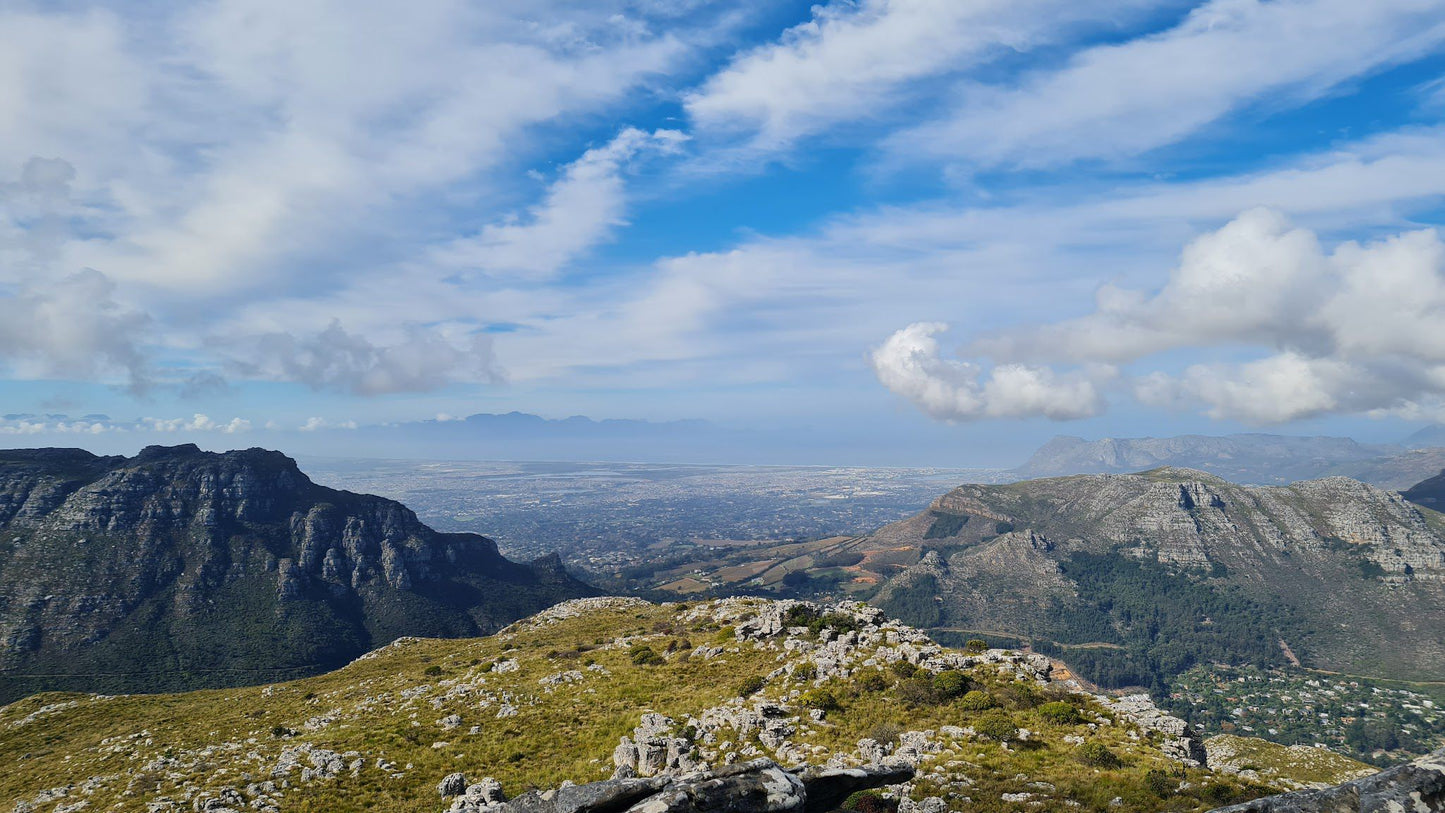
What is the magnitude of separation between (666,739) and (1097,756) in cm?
2393

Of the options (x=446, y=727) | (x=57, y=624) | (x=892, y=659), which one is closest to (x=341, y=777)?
(x=446, y=727)

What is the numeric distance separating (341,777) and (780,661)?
32.5 meters

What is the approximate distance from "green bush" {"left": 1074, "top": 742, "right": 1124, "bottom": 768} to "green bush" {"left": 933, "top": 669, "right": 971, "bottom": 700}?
9580 mm

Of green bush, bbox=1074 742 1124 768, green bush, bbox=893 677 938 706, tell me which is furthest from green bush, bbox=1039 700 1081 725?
green bush, bbox=893 677 938 706

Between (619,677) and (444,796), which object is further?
(619,677)

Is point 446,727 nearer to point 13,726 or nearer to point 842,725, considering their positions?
point 842,725

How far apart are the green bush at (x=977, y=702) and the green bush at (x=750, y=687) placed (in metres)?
14.9

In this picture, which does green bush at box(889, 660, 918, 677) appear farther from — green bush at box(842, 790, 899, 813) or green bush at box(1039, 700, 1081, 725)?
green bush at box(842, 790, 899, 813)

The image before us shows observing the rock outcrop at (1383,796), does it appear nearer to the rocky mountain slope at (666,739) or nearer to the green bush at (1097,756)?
the rocky mountain slope at (666,739)

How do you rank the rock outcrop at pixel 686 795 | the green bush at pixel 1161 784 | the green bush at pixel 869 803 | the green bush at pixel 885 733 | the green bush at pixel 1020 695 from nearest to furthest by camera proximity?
the rock outcrop at pixel 686 795 < the green bush at pixel 869 803 < the green bush at pixel 1161 784 < the green bush at pixel 885 733 < the green bush at pixel 1020 695

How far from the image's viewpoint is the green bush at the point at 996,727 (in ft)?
113

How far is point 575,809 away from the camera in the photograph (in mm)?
16828

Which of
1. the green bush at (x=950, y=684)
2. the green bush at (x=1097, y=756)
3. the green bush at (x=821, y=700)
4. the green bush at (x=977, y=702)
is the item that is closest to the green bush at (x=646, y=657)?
the green bush at (x=821, y=700)

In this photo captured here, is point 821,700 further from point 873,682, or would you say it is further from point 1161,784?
point 1161,784
